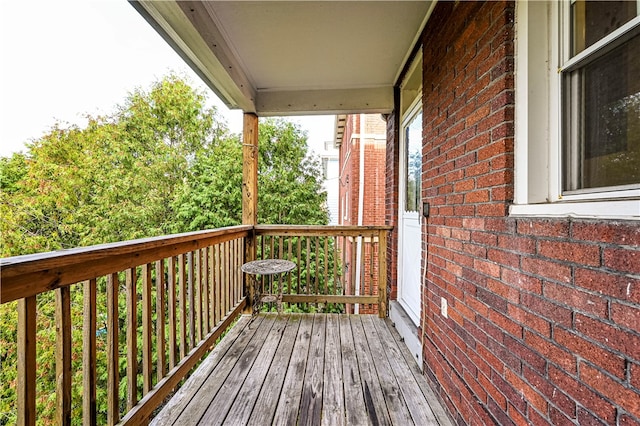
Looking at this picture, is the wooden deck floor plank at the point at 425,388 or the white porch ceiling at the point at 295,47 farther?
the white porch ceiling at the point at 295,47

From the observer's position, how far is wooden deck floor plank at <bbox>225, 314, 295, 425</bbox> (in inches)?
63.9

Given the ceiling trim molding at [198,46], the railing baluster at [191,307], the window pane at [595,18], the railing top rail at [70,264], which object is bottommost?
the railing baluster at [191,307]

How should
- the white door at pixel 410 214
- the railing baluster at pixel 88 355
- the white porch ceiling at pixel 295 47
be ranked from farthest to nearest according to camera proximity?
the white door at pixel 410 214 < the white porch ceiling at pixel 295 47 < the railing baluster at pixel 88 355

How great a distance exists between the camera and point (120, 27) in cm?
847

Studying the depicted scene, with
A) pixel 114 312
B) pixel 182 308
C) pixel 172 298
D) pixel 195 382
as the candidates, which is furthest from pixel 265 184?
pixel 114 312

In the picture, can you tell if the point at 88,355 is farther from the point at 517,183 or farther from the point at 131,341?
the point at 517,183

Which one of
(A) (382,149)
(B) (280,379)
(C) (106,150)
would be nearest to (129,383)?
(B) (280,379)

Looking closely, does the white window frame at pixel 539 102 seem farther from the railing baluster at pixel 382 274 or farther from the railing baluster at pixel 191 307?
the railing baluster at pixel 382 274

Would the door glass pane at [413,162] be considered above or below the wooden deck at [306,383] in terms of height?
above

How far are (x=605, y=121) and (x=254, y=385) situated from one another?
7.33 feet

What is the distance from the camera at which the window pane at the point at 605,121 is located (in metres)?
0.81

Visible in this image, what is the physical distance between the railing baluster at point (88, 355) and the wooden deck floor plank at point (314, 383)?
1006 millimetres

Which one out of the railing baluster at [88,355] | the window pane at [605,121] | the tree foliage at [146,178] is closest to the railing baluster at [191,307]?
the railing baluster at [88,355]

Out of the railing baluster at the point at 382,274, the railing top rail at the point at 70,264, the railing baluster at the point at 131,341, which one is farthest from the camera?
the railing baluster at the point at 382,274
